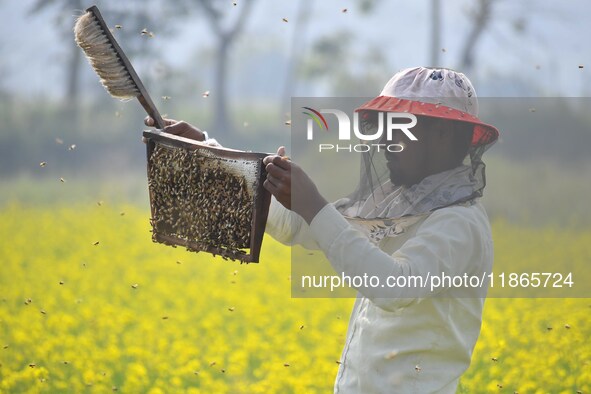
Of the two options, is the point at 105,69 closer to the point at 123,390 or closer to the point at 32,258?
the point at 123,390

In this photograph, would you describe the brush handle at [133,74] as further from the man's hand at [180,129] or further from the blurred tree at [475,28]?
the blurred tree at [475,28]

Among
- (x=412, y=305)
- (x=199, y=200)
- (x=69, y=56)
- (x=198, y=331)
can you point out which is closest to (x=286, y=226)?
(x=199, y=200)

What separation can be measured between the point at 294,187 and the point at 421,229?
1.32 feet

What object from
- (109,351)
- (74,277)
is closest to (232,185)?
(109,351)

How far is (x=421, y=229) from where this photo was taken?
2.72m

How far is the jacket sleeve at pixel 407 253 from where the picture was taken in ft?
8.34

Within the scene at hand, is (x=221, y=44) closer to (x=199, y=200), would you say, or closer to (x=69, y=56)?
(x=69, y=56)

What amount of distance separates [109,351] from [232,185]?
9.26 feet

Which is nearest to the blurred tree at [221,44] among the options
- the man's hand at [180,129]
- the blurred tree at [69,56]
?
the blurred tree at [69,56]

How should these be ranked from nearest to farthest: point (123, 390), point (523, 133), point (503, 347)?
point (123, 390), point (503, 347), point (523, 133)

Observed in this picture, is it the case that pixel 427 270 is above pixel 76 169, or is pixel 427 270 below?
above

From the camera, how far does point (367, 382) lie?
9.16ft

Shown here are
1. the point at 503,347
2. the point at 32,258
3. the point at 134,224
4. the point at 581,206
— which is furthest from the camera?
the point at 581,206

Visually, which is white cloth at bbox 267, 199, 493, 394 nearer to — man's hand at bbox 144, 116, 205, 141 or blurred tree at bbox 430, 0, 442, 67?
man's hand at bbox 144, 116, 205, 141
